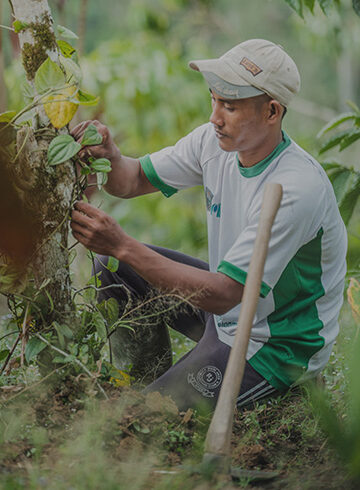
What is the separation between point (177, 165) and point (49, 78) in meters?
0.73

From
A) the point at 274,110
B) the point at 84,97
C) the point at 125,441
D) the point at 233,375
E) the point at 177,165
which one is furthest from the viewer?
the point at 177,165

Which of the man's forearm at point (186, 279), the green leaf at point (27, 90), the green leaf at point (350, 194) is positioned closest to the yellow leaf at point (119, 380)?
the man's forearm at point (186, 279)

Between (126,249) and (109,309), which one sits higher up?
(126,249)

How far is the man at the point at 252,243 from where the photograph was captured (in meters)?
1.85

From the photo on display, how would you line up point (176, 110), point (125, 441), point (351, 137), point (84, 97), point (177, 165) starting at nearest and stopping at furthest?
point (125, 441) < point (84, 97) < point (177, 165) < point (351, 137) < point (176, 110)

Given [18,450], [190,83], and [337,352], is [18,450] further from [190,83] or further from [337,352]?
[190,83]

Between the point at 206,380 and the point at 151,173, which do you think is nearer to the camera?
the point at 206,380

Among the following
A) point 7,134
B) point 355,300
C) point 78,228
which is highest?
point 7,134

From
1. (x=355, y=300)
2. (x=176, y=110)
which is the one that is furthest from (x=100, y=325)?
(x=176, y=110)

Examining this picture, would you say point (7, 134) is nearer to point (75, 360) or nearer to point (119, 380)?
point (75, 360)

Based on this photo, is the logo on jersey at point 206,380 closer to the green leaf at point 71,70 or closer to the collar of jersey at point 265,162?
the collar of jersey at point 265,162

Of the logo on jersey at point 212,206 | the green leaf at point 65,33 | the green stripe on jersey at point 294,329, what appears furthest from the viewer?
the logo on jersey at point 212,206

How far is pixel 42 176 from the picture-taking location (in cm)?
190

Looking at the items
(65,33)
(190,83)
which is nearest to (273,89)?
(65,33)
